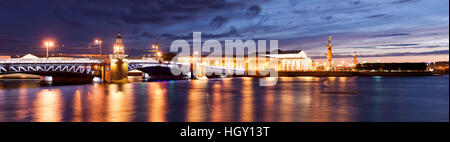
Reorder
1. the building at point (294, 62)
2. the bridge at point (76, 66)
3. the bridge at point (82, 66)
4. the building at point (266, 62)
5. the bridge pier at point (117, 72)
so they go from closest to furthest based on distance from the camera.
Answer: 1. the bridge at point (76, 66)
2. the bridge at point (82, 66)
3. the bridge pier at point (117, 72)
4. the building at point (266, 62)
5. the building at point (294, 62)

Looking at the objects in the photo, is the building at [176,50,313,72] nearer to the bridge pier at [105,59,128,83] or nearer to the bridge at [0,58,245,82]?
the bridge at [0,58,245,82]

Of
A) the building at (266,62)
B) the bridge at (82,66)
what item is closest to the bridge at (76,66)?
the bridge at (82,66)

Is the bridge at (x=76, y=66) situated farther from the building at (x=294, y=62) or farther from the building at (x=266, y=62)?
the building at (x=294, y=62)

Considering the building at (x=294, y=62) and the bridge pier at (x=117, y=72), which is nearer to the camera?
the bridge pier at (x=117, y=72)

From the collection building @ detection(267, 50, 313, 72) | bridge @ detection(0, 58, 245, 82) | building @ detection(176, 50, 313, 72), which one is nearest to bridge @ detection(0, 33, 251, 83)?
bridge @ detection(0, 58, 245, 82)

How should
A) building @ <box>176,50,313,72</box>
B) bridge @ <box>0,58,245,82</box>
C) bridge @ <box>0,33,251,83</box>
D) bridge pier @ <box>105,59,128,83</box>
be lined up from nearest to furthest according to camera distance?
1. bridge @ <box>0,58,245,82</box>
2. bridge @ <box>0,33,251,83</box>
3. bridge pier @ <box>105,59,128,83</box>
4. building @ <box>176,50,313,72</box>

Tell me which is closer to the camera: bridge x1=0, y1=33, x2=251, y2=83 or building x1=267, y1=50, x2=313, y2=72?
bridge x1=0, y1=33, x2=251, y2=83

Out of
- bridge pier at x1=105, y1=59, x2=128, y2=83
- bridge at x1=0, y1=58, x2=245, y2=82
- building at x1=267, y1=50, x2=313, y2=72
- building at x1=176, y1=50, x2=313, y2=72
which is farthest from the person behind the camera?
building at x1=267, y1=50, x2=313, y2=72

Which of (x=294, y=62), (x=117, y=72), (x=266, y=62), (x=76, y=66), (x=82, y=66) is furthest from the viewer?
(x=294, y=62)

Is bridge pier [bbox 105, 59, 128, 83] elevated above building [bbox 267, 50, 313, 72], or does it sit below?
below

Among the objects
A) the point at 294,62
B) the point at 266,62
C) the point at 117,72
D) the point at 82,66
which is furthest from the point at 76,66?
the point at 294,62

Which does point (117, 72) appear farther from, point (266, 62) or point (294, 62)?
point (294, 62)
